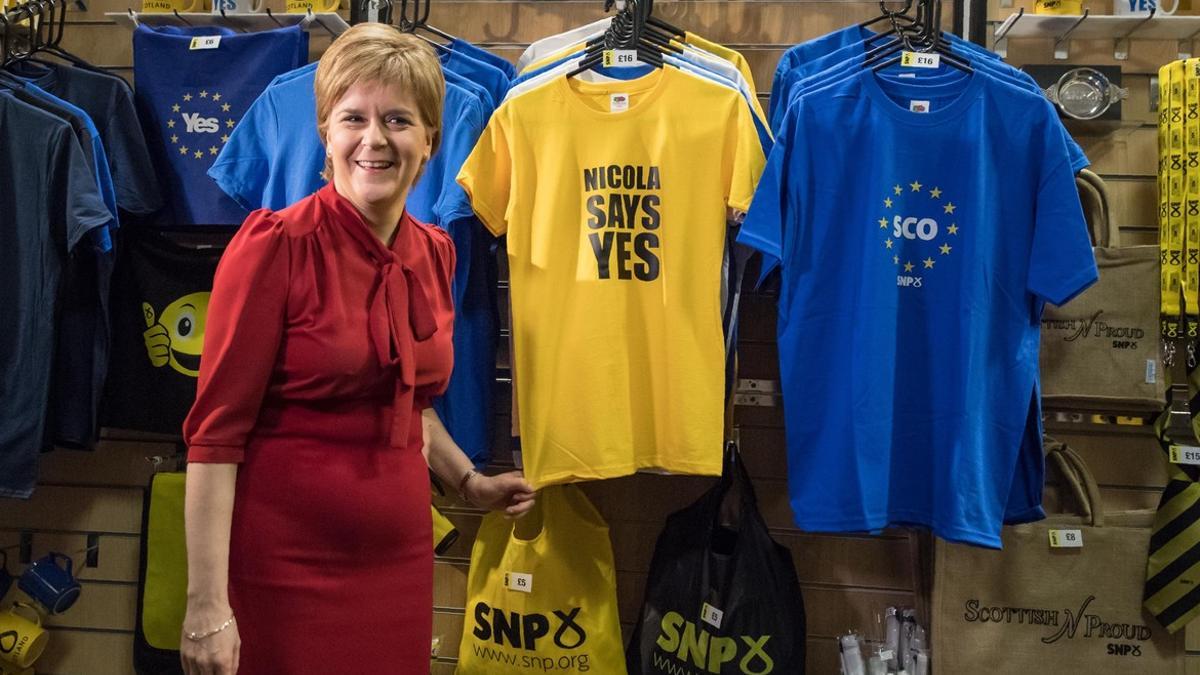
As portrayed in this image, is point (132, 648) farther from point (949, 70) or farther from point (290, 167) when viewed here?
point (949, 70)

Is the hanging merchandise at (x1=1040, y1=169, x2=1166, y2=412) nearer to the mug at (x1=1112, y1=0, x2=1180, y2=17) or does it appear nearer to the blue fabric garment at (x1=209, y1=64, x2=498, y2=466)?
the mug at (x1=1112, y1=0, x2=1180, y2=17)

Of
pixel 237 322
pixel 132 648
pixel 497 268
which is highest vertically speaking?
pixel 497 268

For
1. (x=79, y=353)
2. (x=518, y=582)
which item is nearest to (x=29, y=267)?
(x=79, y=353)

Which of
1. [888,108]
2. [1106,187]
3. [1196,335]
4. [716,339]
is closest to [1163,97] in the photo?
[1106,187]

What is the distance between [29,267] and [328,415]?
1.78 meters

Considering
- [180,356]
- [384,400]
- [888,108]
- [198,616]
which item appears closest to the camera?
[198,616]

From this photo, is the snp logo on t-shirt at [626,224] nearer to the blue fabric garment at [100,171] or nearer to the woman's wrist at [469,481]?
the woman's wrist at [469,481]

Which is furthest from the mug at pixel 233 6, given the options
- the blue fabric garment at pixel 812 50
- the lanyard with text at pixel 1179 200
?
the lanyard with text at pixel 1179 200

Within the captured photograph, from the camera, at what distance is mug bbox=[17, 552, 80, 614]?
292 centimetres

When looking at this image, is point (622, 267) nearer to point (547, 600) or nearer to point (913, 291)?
point (913, 291)

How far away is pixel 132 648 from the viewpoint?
10.2ft

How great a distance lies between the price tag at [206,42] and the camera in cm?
279

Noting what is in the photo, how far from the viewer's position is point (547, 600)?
255cm

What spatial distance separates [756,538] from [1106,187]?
54.4 inches
